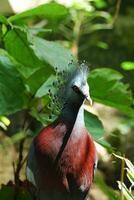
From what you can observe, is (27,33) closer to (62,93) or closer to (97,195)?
(62,93)

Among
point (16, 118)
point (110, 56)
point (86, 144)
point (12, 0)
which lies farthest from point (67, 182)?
point (110, 56)

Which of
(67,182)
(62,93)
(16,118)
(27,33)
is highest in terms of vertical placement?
(16,118)

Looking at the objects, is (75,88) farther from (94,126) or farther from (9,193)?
(9,193)

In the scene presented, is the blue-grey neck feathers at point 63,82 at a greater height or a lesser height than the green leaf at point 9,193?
greater

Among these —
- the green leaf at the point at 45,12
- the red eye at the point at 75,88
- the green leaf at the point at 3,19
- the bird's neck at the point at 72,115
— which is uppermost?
the green leaf at the point at 45,12

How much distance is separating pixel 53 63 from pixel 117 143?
6.05 feet

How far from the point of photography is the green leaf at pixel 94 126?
1.19m

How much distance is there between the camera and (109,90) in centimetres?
121

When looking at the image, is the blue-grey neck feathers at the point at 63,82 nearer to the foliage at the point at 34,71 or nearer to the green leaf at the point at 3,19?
the foliage at the point at 34,71

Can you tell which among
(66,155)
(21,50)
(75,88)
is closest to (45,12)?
(21,50)

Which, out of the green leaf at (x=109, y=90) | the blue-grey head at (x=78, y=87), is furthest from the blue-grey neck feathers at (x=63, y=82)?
the green leaf at (x=109, y=90)

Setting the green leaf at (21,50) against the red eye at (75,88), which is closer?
the red eye at (75,88)

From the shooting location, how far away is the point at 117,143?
2869 millimetres

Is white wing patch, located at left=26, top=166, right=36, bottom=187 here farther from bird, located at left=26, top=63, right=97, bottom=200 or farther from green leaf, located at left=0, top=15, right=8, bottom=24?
green leaf, located at left=0, top=15, right=8, bottom=24
